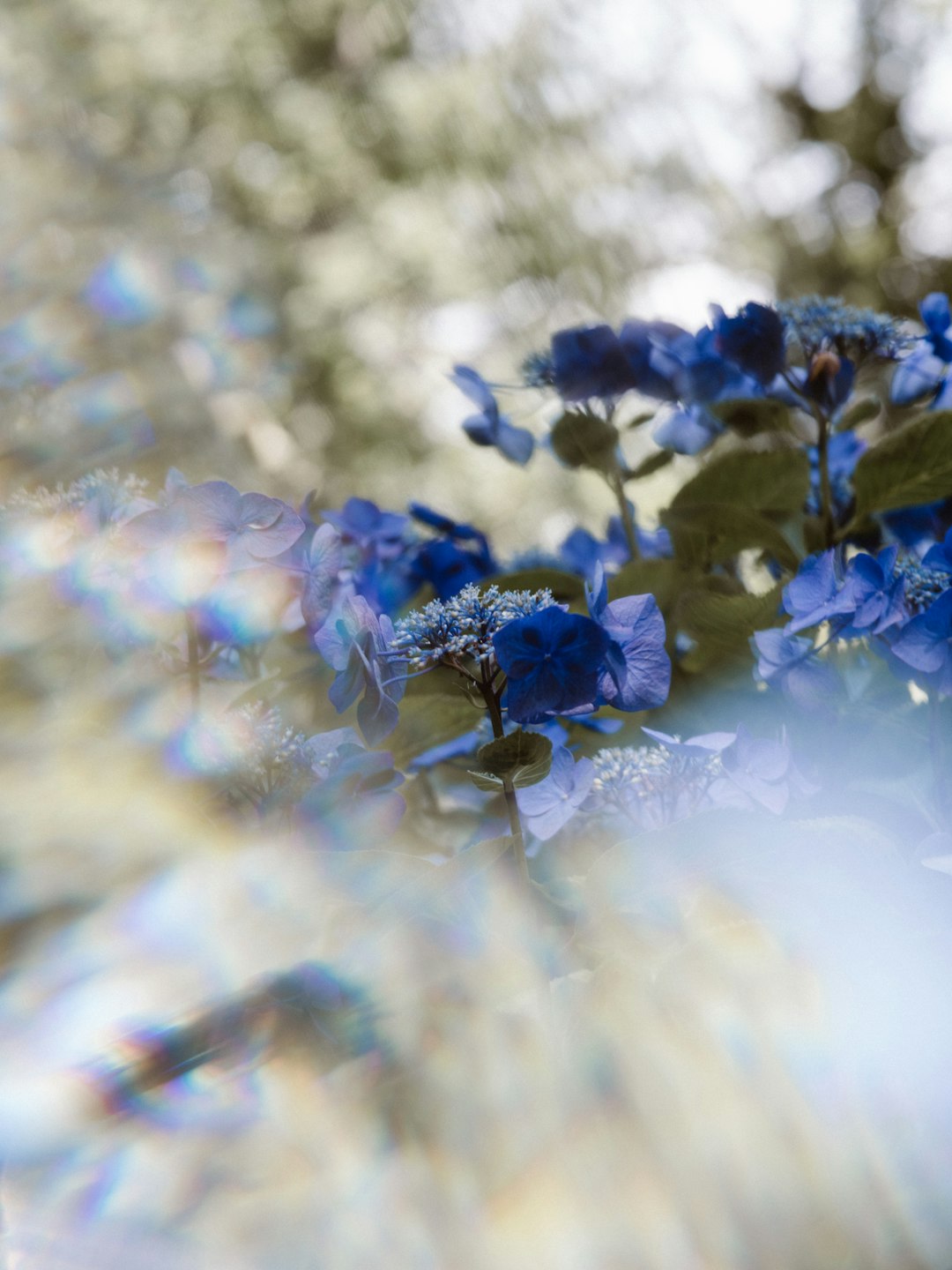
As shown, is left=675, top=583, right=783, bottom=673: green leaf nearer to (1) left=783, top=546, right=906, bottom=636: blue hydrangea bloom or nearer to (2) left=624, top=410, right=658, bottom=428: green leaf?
(1) left=783, top=546, right=906, bottom=636: blue hydrangea bloom

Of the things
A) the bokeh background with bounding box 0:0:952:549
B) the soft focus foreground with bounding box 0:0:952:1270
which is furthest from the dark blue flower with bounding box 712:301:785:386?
the bokeh background with bounding box 0:0:952:549

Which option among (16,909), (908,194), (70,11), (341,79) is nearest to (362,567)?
(16,909)

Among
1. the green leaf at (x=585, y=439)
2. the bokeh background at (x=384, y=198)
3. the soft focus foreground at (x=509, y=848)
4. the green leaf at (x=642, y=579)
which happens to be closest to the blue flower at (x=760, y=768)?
the soft focus foreground at (x=509, y=848)

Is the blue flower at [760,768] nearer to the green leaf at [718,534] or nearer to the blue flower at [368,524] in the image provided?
the green leaf at [718,534]

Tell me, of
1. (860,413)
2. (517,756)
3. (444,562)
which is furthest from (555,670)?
(860,413)

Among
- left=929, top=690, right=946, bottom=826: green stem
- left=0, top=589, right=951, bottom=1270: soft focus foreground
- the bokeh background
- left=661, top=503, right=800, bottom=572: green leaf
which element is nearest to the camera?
left=0, top=589, right=951, bottom=1270: soft focus foreground

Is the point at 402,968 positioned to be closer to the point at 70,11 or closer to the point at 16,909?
the point at 16,909
